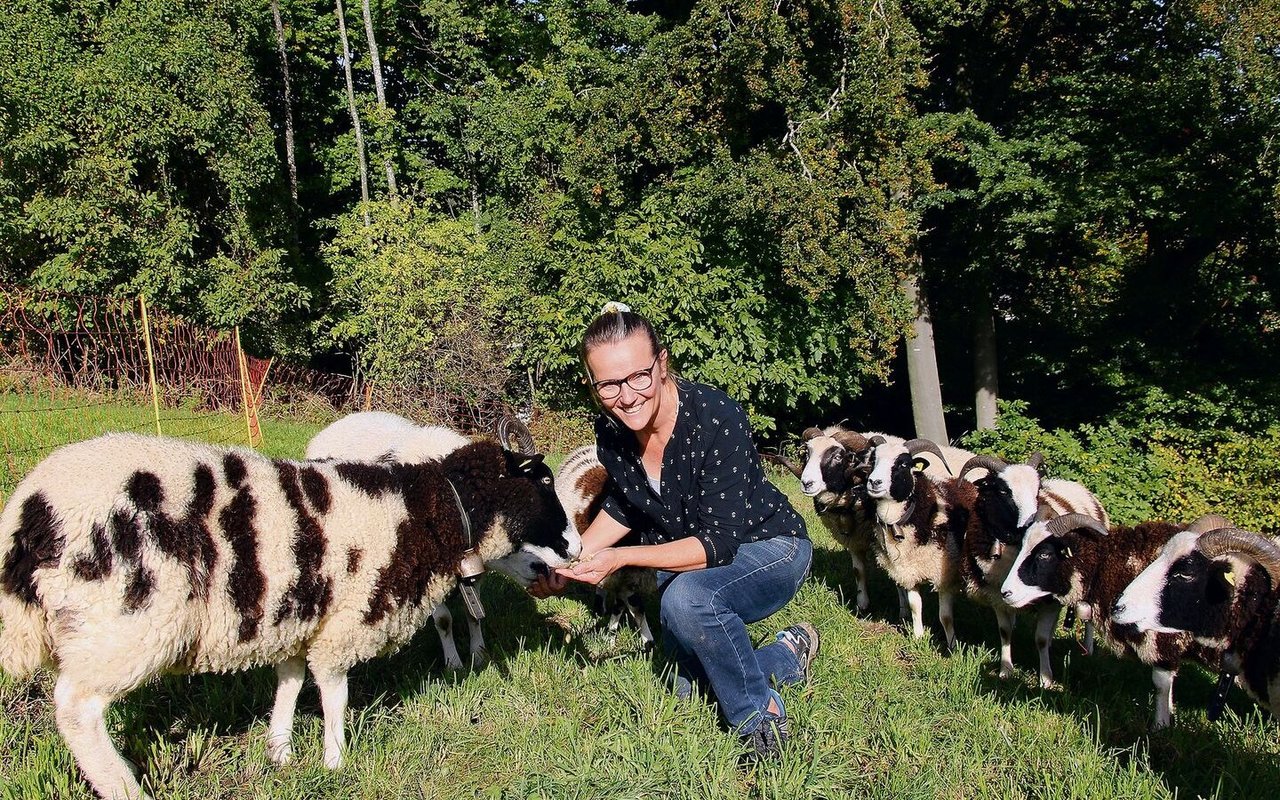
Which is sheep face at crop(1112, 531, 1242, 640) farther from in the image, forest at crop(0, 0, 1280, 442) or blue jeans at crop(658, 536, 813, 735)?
forest at crop(0, 0, 1280, 442)

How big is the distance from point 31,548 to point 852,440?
5.20m

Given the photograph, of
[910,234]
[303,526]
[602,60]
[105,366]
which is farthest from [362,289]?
[303,526]

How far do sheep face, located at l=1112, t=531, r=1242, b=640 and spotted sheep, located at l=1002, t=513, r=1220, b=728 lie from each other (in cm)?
53

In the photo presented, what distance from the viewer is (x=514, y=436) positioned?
444cm

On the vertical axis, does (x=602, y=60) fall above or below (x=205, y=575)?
above

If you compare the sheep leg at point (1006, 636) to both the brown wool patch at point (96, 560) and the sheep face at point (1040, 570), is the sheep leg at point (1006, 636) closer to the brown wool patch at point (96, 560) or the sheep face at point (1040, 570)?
the sheep face at point (1040, 570)

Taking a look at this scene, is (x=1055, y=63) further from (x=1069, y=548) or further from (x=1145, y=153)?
(x=1069, y=548)

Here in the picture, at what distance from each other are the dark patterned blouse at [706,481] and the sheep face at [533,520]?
0.37 metres

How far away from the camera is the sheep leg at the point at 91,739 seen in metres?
2.65

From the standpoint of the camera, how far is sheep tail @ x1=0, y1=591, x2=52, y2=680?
2662mm

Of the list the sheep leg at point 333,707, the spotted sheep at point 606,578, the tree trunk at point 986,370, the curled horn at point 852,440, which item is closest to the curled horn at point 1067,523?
the curled horn at point 852,440

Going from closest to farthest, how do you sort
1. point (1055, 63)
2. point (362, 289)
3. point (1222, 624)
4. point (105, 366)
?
point (1222, 624) → point (105, 366) → point (1055, 63) → point (362, 289)

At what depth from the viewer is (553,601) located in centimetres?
573

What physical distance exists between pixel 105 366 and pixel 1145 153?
13378mm
